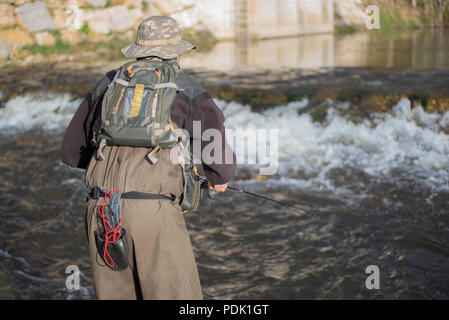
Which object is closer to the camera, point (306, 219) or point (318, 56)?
point (306, 219)

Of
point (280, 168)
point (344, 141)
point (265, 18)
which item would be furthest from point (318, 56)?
point (280, 168)

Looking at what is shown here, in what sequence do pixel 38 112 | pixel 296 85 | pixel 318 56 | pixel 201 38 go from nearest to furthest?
1. pixel 38 112
2. pixel 296 85
3. pixel 318 56
4. pixel 201 38

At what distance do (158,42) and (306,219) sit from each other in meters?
3.90

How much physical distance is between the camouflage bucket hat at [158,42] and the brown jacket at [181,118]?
0.09 meters

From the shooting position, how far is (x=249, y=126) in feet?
34.2

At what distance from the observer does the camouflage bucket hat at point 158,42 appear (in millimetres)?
2748

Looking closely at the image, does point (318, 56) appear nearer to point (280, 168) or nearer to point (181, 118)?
point (280, 168)

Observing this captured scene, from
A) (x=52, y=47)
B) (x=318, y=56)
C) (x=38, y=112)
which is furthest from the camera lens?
(x=318, y=56)

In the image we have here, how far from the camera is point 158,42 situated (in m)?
2.78

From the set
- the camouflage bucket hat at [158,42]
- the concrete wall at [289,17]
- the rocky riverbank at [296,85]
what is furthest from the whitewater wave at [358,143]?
the concrete wall at [289,17]

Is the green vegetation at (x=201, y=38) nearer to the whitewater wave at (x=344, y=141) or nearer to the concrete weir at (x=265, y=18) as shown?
the concrete weir at (x=265, y=18)

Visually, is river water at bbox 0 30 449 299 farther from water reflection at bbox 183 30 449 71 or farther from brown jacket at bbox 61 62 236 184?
water reflection at bbox 183 30 449 71

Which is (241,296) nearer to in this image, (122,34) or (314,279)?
(314,279)
